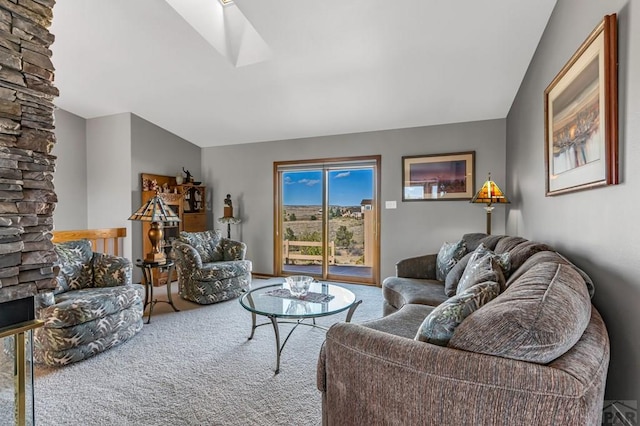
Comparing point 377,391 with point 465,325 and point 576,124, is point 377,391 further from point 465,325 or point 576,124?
point 576,124

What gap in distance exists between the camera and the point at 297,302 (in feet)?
8.31

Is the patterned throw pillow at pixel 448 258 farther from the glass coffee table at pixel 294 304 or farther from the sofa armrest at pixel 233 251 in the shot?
the sofa armrest at pixel 233 251

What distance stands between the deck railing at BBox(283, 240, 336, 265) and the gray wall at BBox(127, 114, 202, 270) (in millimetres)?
2204

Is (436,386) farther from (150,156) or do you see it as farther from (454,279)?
(150,156)

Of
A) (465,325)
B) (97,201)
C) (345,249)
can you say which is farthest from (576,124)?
(97,201)

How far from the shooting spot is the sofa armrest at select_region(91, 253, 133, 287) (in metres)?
3.02

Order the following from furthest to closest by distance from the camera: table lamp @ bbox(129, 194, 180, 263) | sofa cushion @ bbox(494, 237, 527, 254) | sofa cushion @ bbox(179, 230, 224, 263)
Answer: sofa cushion @ bbox(179, 230, 224, 263) → table lamp @ bbox(129, 194, 180, 263) → sofa cushion @ bbox(494, 237, 527, 254)

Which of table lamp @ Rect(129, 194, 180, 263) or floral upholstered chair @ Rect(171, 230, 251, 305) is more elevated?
table lamp @ Rect(129, 194, 180, 263)

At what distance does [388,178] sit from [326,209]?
3.66ft

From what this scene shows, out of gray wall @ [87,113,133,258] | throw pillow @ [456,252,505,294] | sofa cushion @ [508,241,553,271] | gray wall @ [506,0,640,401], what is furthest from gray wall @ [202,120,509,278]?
throw pillow @ [456,252,505,294]

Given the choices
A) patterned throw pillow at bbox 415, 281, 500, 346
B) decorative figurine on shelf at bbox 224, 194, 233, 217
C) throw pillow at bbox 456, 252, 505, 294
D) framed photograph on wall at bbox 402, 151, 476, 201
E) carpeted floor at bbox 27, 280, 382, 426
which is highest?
framed photograph on wall at bbox 402, 151, 476, 201

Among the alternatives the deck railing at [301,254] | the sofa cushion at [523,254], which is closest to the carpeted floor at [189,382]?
the sofa cushion at [523,254]

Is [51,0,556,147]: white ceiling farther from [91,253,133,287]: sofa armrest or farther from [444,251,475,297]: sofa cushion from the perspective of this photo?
[91,253,133,287]: sofa armrest

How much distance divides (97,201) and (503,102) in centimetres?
587
